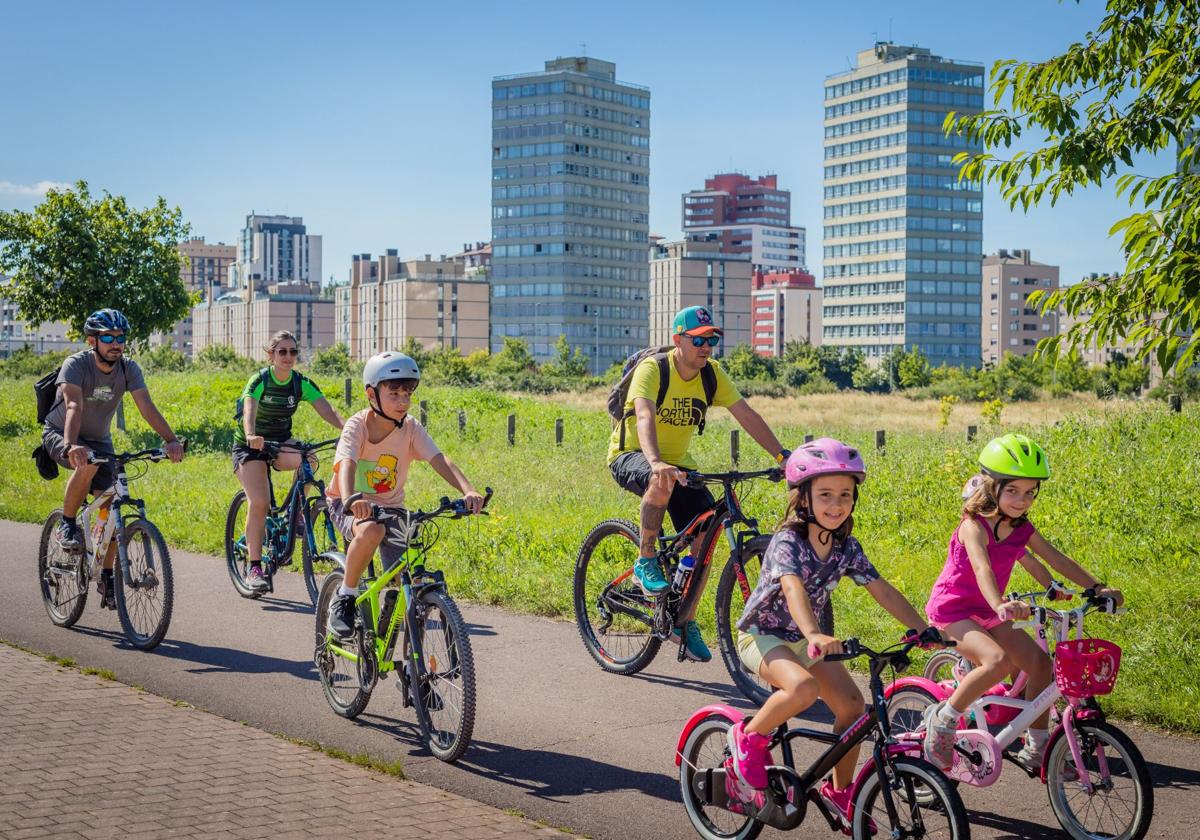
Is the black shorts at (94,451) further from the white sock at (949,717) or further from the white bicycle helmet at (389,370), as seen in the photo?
the white sock at (949,717)

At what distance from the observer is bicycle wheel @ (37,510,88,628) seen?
30.5ft

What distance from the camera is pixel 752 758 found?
4.59 metres

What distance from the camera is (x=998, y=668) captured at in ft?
16.4

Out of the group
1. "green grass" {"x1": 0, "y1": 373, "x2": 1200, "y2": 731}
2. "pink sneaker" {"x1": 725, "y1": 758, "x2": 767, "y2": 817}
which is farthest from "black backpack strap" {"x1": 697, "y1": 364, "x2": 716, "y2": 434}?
"pink sneaker" {"x1": 725, "y1": 758, "x2": 767, "y2": 817}

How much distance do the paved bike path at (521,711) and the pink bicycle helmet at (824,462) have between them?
1.51 m

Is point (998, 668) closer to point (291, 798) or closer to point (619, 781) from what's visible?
point (619, 781)

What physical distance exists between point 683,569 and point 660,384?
1.11 m

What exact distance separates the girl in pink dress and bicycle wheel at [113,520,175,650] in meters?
5.24

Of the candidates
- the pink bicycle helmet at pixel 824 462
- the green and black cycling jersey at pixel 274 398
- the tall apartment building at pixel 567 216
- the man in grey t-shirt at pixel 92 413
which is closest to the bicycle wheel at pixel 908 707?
the pink bicycle helmet at pixel 824 462

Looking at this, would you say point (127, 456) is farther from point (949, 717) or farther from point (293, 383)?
point (949, 717)

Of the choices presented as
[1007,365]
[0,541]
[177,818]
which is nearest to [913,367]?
[1007,365]

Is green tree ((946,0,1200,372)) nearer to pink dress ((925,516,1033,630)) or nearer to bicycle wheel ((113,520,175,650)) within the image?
pink dress ((925,516,1033,630))

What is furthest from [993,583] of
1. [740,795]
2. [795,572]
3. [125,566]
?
[125,566]

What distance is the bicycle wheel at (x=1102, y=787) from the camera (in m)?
→ 4.61
